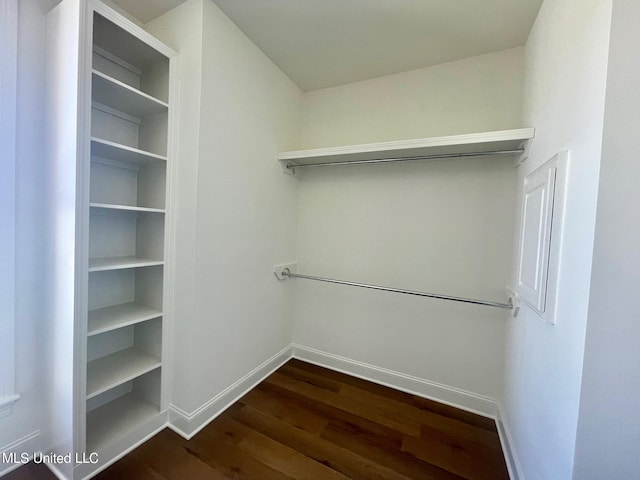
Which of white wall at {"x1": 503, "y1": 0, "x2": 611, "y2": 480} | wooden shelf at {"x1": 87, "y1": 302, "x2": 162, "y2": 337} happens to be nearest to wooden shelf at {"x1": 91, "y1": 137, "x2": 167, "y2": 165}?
wooden shelf at {"x1": 87, "y1": 302, "x2": 162, "y2": 337}

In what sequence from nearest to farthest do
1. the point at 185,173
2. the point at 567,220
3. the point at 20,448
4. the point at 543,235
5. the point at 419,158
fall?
1. the point at 567,220
2. the point at 543,235
3. the point at 20,448
4. the point at 185,173
5. the point at 419,158

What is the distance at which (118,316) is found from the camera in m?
1.47

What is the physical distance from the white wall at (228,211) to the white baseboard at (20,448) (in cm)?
67

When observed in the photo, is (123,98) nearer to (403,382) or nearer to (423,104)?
(423,104)

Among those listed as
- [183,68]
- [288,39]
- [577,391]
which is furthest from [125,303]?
[577,391]

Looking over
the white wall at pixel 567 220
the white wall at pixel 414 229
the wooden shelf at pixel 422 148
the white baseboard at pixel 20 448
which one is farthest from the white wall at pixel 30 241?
the white wall at pixel 567 220

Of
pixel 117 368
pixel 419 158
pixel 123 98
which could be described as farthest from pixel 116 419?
pixel 419 158

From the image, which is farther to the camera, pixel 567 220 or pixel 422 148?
pixel 422 148

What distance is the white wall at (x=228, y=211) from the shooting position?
154 centimetres

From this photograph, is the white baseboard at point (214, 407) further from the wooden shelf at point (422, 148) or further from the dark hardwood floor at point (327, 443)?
the wooden shelf at point (422, 148)

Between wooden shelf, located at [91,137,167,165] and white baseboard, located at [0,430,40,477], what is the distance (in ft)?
5.27

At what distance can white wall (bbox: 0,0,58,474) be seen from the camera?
4.17 feet

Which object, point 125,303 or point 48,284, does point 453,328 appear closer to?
point 125,303

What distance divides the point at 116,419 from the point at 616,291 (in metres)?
2.47
